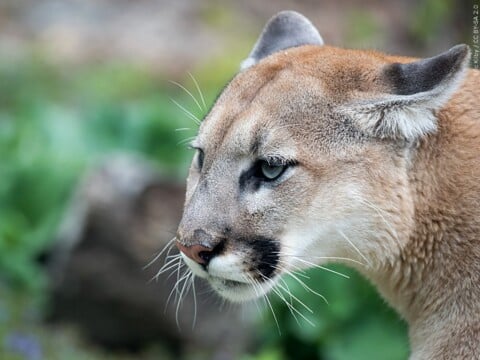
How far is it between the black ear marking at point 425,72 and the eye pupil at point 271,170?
0.77 metres

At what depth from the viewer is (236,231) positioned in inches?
215

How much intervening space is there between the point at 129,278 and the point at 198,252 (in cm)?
457

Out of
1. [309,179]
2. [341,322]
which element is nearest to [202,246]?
[309,179]

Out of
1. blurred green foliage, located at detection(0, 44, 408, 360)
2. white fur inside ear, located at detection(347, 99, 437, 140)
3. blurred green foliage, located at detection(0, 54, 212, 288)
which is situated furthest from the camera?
blurred green foliage, located at detection(0, 54, 212, 288)

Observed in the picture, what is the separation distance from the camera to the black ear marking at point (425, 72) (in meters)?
5.26

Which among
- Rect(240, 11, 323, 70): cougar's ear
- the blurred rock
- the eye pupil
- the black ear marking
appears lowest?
the blurred rock

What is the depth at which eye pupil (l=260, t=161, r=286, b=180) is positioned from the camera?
5520 mm

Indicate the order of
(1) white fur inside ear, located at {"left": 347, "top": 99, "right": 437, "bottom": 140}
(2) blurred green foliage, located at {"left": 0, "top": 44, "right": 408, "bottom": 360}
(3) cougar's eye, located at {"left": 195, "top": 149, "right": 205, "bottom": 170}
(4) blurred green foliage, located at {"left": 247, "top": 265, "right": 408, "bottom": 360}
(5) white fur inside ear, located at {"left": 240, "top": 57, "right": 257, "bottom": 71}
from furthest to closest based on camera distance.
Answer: (2) blurred green foliage, located at {"left": 0, "top": 44, "right": 408, "bottom": 360}, (4) blurred green foliage, located at {"left": 247, "top": 265, "right": 408, "bottom": 360}, (5) white fur inside ear, located at {"left": 240, "top": 57, "right": 257, "bottom": 71}, (3) cougar's eye, located at {"left": 195, "top": 149, "right": 205, "bottom": 170}, (1) white fur inside ear, located at {"left": 347, "top": 99, "right": 437, "bottom": 140}

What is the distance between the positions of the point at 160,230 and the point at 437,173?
15.4 ft

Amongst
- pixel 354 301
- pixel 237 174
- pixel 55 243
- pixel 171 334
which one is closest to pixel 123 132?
pixel 55 243

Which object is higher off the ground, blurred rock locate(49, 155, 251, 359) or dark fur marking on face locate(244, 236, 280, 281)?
dark fur marking on face locate(244, 236, 280, 281)

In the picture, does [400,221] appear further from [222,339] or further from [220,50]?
[220,50]

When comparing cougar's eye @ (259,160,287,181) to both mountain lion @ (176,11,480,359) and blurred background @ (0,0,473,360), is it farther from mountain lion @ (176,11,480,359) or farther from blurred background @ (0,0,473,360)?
blurred background @ (0,0,473,360)

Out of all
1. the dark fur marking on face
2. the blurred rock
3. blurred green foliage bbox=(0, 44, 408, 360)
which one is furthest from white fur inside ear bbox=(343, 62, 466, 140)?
the blurred rock
